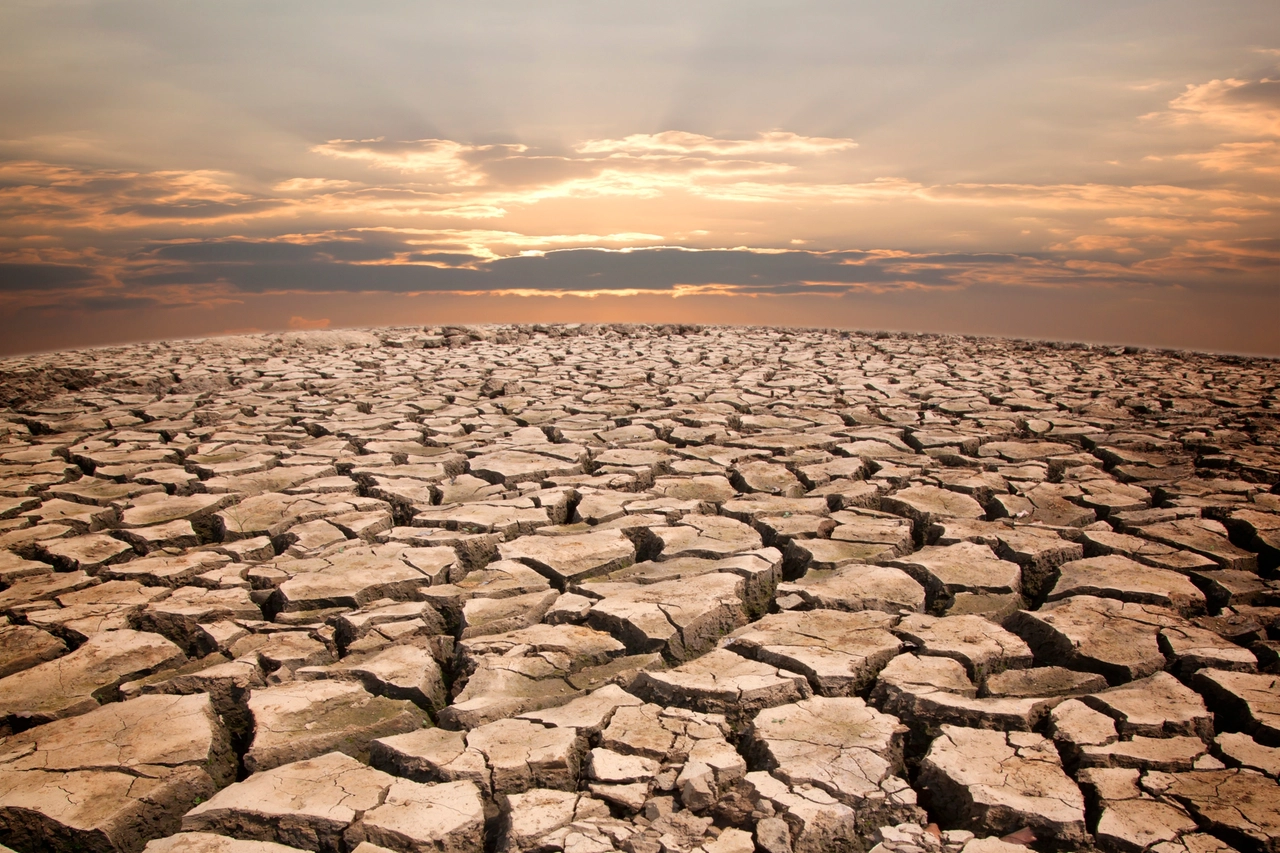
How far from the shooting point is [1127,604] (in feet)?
7.77

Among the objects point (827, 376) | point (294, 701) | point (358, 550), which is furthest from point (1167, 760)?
point (827, 376)

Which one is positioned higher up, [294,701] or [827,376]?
[827,376]

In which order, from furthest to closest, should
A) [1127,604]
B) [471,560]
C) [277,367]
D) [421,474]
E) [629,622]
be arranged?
1. [277,367]
2. [421,474]
3. [471,560]
4. [1127,604]
5. [629,622]

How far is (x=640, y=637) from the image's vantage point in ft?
6.98

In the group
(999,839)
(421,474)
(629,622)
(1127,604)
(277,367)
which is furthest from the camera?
(277,367)

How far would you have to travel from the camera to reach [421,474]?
3637 mm

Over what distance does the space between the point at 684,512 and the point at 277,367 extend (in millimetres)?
5454

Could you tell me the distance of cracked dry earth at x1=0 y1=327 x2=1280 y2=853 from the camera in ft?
4.98

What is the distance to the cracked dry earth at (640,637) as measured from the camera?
1.52 m

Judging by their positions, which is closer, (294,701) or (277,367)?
(294,701)

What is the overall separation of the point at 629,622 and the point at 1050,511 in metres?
2.03

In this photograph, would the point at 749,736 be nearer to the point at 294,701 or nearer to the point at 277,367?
the point at 294,701

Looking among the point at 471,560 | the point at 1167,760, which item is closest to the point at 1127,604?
the point at 1167,760

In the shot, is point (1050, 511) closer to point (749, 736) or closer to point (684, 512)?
point (684, 512)
